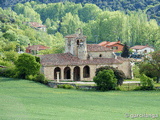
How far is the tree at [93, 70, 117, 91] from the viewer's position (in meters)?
56.0

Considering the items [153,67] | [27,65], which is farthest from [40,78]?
[153,67]

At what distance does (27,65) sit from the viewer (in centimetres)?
6412

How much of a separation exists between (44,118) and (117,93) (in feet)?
74.0

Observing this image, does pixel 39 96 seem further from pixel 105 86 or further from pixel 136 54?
pixel 136 54

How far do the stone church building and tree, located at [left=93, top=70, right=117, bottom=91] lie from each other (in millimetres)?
9392

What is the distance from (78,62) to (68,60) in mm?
1651

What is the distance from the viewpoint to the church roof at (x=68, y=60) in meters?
66.2

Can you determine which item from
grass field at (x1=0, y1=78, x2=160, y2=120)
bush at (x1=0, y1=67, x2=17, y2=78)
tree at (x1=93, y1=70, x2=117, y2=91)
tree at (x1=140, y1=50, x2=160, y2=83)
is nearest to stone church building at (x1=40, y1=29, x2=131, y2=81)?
bush at (x1=0, y1=67, x2=17, y2=78)

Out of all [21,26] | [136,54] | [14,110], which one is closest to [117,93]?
[14,110]

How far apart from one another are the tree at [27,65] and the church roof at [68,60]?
219 centimetres

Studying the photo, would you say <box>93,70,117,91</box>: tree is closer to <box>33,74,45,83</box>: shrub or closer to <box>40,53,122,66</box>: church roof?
<box>33,74,45,83</box>: shrub

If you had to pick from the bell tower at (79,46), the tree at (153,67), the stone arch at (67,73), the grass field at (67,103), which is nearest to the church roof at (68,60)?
the bell tower at (79,46)

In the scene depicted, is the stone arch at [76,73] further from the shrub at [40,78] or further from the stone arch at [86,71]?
the shrub at [40,78]

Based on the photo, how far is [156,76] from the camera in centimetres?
6216
